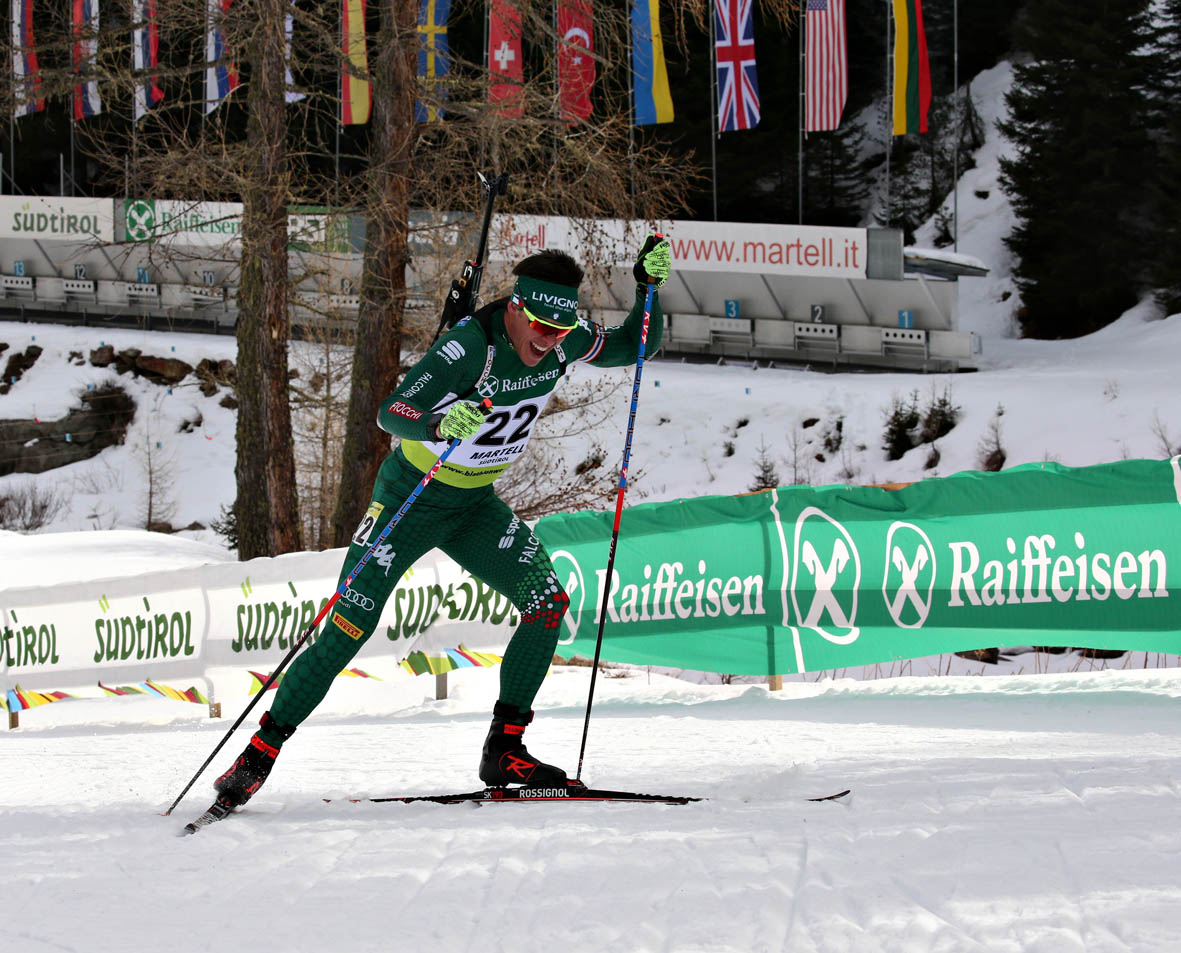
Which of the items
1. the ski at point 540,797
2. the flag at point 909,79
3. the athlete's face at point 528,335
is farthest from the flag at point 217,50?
the flag at point 909,79

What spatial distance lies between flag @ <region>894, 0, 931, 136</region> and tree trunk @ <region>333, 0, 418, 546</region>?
70.2 feet

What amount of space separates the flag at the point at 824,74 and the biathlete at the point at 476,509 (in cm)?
2605

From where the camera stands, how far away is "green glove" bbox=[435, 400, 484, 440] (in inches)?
168

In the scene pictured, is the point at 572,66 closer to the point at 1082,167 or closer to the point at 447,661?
the point at 447,661

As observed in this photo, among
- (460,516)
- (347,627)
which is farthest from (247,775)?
(460,516)

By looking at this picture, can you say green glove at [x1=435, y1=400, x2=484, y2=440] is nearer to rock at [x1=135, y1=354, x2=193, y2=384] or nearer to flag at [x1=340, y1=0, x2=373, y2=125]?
flag at [x1=340, y1=0, x2=373, y2=125]

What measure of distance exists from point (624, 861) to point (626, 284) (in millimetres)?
28795

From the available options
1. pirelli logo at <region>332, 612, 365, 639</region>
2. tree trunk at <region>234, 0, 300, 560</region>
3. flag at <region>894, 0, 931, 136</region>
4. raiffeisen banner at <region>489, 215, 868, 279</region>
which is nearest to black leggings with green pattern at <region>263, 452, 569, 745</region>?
pirelli logo at <region>332, 612, 365, 639</region>

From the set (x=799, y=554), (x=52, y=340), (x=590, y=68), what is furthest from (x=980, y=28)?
(x=799, y=554)

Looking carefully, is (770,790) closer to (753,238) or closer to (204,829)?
(204,829)

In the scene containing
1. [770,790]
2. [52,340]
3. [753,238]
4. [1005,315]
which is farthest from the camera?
[1005,315]

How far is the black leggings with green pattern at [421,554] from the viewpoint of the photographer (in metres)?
4.53

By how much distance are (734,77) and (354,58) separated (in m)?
17.2

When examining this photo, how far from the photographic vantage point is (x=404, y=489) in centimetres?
468
